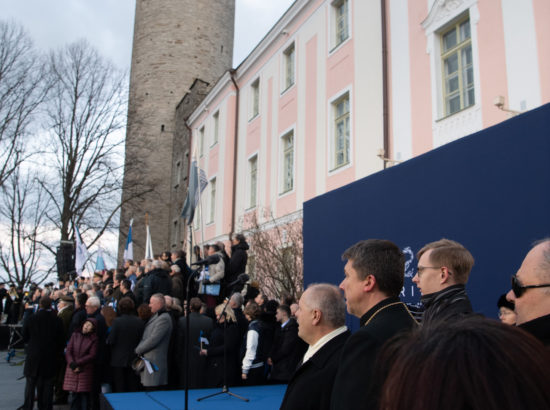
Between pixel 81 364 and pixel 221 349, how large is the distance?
217 cm

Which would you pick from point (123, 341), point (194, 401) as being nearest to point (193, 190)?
point (123, 341)

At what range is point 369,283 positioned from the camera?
9.05ft

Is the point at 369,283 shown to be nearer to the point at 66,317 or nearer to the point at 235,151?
the point at 66,317

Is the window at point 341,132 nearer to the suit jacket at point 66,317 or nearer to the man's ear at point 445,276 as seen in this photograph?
the suit jacket at point 66,317

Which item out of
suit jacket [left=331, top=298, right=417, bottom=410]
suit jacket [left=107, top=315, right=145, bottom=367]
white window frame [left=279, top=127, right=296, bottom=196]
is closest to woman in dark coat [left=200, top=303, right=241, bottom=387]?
suit jacket [left=107, top=315, right=145, bottom=367]

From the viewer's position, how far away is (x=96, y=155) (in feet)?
83.2

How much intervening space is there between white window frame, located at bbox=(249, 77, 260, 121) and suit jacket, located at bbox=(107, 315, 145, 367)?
45.0ft

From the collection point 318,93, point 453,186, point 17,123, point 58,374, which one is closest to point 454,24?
point 318,93

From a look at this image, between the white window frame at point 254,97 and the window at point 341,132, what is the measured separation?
640cm

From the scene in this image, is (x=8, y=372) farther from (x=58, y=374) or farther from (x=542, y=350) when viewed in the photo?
(x=542, y=350)

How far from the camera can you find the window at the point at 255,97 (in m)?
20.8

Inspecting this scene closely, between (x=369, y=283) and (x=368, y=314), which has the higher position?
(x=369, y=283)

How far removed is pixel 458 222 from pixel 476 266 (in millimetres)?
440

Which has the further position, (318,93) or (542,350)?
(318,93)
